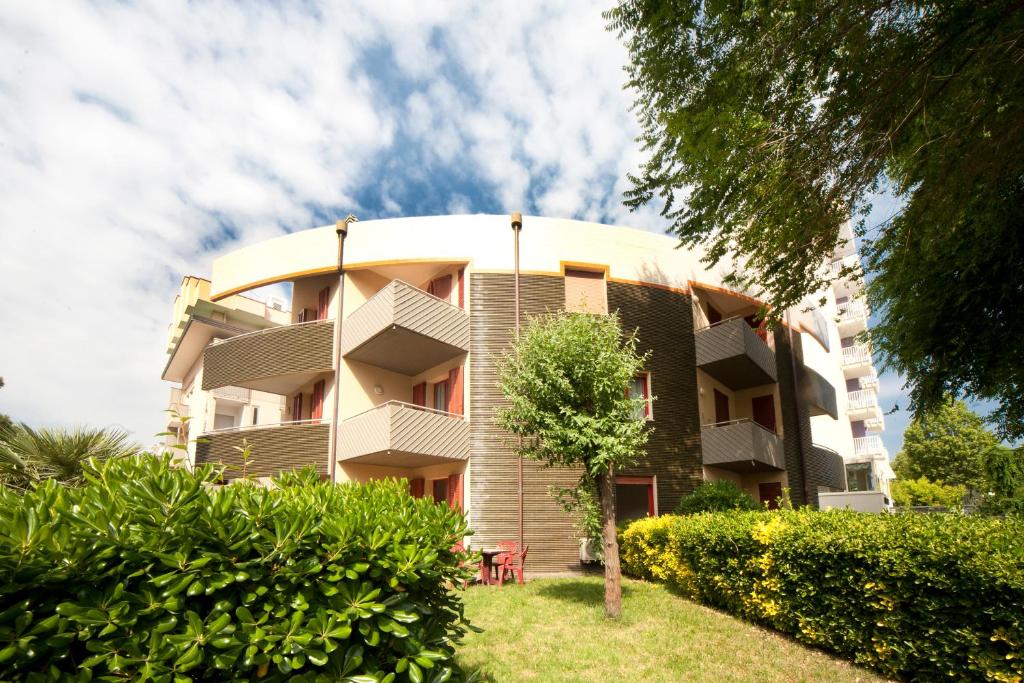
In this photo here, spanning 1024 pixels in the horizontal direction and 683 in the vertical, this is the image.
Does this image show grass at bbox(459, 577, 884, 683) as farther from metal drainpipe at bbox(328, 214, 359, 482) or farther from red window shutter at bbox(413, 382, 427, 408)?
red window shutter at bbox(413, 382, 427, 408)

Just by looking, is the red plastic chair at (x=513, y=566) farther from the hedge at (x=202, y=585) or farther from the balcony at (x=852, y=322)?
the balcony at (x=852, y=322)

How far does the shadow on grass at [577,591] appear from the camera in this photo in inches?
439

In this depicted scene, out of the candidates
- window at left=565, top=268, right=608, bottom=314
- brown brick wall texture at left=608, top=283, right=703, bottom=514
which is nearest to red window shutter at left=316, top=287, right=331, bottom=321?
window at left=565, top=268, right=608, bottom=314

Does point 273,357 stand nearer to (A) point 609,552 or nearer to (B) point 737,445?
(A) point 609,552

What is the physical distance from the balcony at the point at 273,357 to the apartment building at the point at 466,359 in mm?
43

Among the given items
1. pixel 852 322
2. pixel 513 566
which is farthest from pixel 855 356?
pixel 513 566

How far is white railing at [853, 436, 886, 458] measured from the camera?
126ft

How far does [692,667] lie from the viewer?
7230mm

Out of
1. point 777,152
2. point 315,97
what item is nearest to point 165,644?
point 315,97

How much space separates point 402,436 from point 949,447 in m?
37.9

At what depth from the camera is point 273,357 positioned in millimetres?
18000

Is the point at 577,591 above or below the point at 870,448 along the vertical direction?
below

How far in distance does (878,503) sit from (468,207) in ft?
52.6

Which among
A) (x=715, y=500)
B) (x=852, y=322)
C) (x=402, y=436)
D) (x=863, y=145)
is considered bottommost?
(x=715, y=500)
